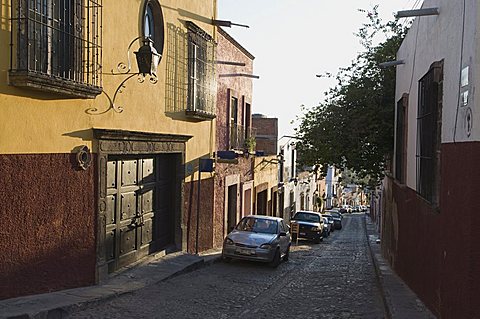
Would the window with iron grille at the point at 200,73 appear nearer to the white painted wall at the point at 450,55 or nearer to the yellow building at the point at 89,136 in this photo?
the yellow building at the point at 89,136

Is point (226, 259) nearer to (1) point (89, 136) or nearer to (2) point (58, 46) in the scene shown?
(1) point (89, 136)

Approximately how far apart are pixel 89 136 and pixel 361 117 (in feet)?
37.5

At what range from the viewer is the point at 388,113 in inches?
749

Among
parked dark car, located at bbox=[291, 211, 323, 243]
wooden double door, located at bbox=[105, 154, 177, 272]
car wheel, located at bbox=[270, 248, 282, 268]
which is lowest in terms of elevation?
parked dark car, located at bbox=[291, 211, 323, 243]

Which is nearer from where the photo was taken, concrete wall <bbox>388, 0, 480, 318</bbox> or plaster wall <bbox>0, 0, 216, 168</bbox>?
concrete wall <bbox>388, 0, 480, 318</bbox>

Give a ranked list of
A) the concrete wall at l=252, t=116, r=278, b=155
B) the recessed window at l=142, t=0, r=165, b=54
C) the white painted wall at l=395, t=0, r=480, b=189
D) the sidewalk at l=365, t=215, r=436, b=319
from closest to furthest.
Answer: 1. the white painted wall at l=395, t=0, r=480, b=189
2. the sidewalk at l=365, t=215, r=436, b=319
3. the recessed window at l=142, t=0, r=165, b=54
4. the concrete wall at l=252, t=116, r=278, b=155

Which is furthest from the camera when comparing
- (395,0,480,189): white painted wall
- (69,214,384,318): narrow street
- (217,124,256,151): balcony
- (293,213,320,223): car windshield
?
(293,213,320,223): car windshield

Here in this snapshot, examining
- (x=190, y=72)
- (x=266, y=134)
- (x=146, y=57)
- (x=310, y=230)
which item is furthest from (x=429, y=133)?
(x=266, y=134)

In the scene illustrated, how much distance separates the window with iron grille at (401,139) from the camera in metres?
13.5

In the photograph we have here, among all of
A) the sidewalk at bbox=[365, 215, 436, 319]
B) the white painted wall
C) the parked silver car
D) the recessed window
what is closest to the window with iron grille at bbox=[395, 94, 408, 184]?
the white painted wall

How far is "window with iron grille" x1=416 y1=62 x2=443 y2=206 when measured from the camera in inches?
342

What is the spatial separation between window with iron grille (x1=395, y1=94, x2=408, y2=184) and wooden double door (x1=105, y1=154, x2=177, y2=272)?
5.29m

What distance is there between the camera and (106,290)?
962 centimetres

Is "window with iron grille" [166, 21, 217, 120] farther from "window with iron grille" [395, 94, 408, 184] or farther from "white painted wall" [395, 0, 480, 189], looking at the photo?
"white painted wall" [395, 0, 480, 189]
